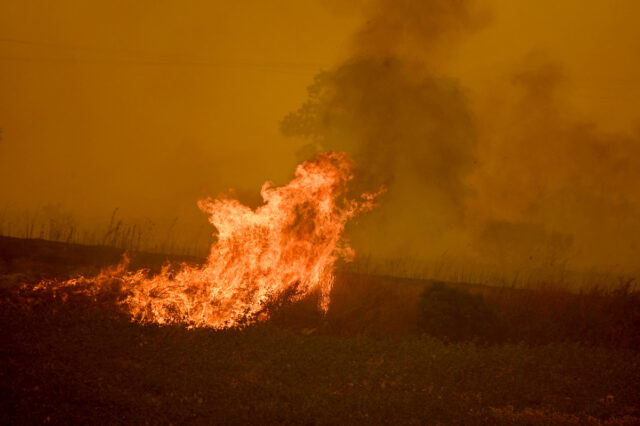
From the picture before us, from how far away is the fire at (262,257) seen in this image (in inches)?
491

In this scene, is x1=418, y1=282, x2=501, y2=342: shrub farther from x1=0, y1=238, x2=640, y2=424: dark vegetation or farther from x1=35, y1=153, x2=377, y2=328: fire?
x1=35, y1=153, x2=377, y2=328: fire

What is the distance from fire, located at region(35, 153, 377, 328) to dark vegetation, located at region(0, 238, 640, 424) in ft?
1.97

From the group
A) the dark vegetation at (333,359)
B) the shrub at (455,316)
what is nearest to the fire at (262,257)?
the dark vegetation at (333,359)

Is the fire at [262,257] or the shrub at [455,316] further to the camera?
the shrub at [455,316]

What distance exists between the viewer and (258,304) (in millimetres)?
12898

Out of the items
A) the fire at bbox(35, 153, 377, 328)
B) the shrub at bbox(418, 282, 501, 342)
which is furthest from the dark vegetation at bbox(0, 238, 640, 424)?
the fire at bbox(35, 153, 377, 328)

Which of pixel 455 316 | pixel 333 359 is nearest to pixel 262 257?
pixel 333 359

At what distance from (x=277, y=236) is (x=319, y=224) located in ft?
3.76

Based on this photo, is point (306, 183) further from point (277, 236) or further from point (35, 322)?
point (35, 322)

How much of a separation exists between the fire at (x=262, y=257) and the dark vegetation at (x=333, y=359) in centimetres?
60

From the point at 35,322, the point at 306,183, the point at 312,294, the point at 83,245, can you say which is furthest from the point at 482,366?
the point at 83,245

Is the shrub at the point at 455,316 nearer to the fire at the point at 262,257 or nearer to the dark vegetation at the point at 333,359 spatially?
the dark vegetation at the point at 333,359

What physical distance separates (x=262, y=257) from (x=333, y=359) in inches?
149

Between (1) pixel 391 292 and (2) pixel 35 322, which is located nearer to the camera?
(2) pixel 35 322
